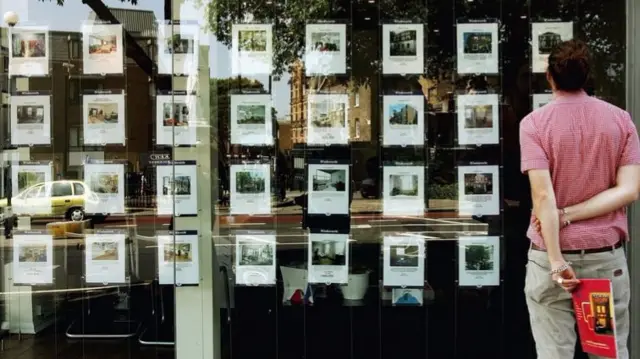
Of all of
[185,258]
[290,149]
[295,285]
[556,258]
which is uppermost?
[290,149]

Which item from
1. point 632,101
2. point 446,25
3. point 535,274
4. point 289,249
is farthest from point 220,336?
point 632,101

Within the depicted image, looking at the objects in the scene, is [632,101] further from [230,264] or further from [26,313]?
[26,313]

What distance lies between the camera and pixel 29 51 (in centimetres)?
481

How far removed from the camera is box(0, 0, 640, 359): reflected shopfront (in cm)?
457

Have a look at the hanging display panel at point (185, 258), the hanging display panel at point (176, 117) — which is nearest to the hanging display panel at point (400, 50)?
the hanging display panel at point (176, 117)

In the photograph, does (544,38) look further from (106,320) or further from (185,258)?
(106,320)

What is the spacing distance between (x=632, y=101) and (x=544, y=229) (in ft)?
6.67

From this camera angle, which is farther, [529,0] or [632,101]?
[529,0]

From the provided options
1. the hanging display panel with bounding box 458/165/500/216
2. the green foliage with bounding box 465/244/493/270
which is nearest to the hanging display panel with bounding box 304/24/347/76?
the hanging display panel with bounding box 458/165/500/216

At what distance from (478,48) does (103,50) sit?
2.98m

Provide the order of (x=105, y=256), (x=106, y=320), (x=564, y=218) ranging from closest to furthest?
(x=564, y=218) < (x=105, y=256) < (x=106, y=320)

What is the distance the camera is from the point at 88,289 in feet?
16.6

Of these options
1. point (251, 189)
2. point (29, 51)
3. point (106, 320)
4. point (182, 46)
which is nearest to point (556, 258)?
point (251, 189)

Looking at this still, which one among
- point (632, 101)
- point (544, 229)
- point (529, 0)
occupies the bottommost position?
point (544, 229)
